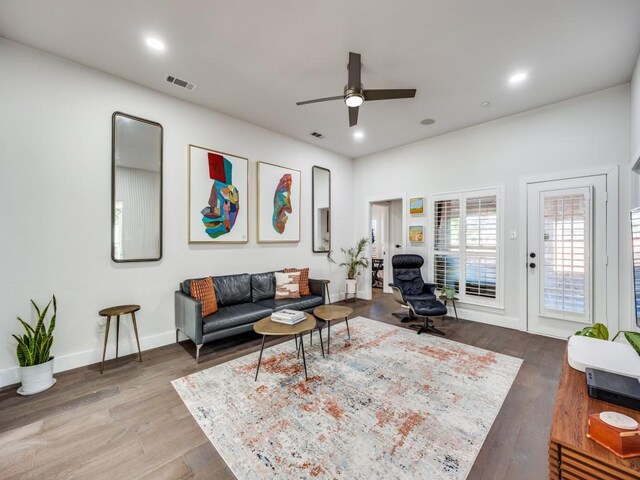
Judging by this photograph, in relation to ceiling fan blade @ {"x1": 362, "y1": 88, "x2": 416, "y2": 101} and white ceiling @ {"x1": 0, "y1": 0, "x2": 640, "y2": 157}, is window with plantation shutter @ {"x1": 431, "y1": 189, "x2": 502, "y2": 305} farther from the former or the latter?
ceiling fan blade @ {"x1": 362, "y1": 88, "x2": 416, "y2": 101}

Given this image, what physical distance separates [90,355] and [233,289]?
166 cm

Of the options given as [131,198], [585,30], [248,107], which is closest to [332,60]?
[248,107]

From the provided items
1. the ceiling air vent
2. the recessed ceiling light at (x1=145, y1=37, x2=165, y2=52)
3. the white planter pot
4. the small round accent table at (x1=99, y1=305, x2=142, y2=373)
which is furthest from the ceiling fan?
the white planter pot

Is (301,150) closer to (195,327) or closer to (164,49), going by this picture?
(164,49)

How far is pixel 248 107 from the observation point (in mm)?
3893

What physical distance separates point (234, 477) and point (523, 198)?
471 centimetres

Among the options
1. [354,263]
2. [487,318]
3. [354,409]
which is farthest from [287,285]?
[487,318]

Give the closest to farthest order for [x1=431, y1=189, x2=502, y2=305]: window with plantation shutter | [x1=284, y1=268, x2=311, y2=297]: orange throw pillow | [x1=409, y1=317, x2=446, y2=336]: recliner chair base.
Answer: [x1=409, y1=317, x2=446, y2=336]: recliner chair base, [x1=431, y1=189, x2=502, y2=305]: window with plantation shutter, [x1=284, y1=268, x2=311, y2=297]: orange throw pillow

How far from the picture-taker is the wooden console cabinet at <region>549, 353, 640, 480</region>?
88cm

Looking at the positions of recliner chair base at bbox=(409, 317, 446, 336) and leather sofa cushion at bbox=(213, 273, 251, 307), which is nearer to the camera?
leather sofa cushion at bbox=(213, 273, 251, 307)

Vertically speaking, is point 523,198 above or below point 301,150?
below

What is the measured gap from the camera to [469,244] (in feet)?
14.9

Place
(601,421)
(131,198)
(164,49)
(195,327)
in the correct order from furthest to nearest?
(131,198) → (195,327) → (164,49) → (601,421)

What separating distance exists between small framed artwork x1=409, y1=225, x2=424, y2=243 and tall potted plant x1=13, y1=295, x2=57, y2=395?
204 inches
